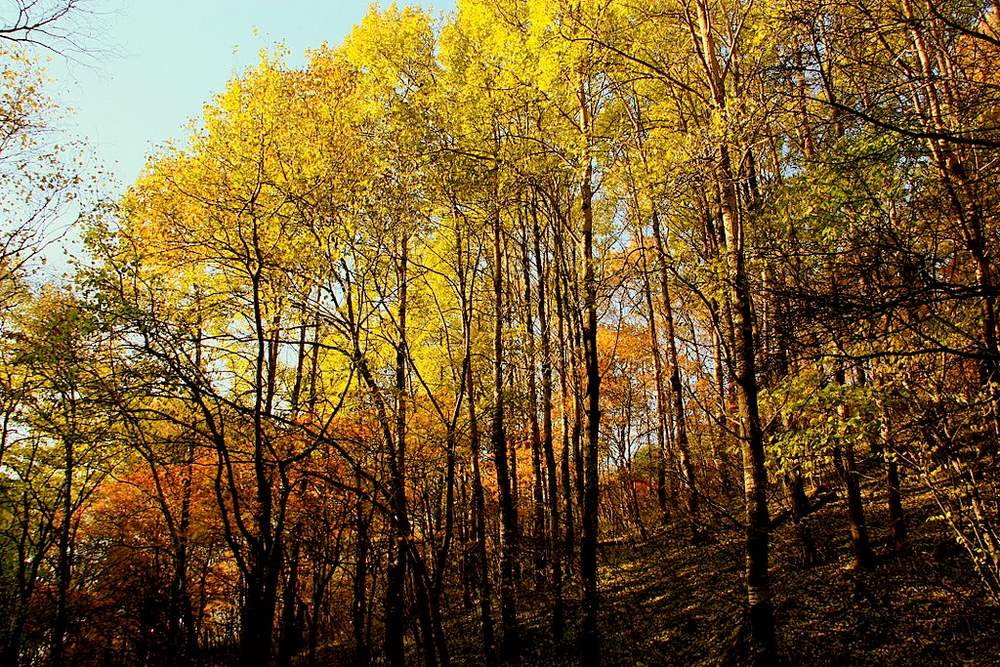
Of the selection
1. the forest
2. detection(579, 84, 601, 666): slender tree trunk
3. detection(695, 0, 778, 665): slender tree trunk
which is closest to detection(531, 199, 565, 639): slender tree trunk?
the forest

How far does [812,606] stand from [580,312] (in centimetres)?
535

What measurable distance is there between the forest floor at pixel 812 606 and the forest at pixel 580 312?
0.06m

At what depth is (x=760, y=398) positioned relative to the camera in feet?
22.0

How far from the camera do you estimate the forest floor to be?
6.45 metres

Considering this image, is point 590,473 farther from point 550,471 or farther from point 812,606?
point 550,471

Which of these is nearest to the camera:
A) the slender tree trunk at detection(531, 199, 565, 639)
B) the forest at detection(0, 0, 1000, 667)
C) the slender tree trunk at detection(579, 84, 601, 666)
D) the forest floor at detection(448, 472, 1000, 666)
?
the forest at detection(0, 0, 1000, 667)

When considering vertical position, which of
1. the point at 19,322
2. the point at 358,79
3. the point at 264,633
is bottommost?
the point at 264,633

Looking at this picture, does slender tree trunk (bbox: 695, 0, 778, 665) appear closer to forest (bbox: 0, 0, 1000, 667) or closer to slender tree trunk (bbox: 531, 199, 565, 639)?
forest (bbox: 0, 0, 1000, 667)

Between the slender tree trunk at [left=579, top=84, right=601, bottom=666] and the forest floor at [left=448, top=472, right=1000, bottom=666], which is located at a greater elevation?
the slender tree trunk at [left=579, top=84, right=601, bottom=666]

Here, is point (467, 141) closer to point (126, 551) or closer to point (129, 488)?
point (129, 488)

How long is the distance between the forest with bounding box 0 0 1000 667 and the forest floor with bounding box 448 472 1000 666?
0.06 meters

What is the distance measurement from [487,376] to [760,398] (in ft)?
24.8

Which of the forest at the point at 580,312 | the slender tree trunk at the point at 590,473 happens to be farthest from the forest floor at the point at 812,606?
the slender tree trunk at the point at 590,473

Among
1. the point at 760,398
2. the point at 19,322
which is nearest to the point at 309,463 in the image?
the point at 19,322
